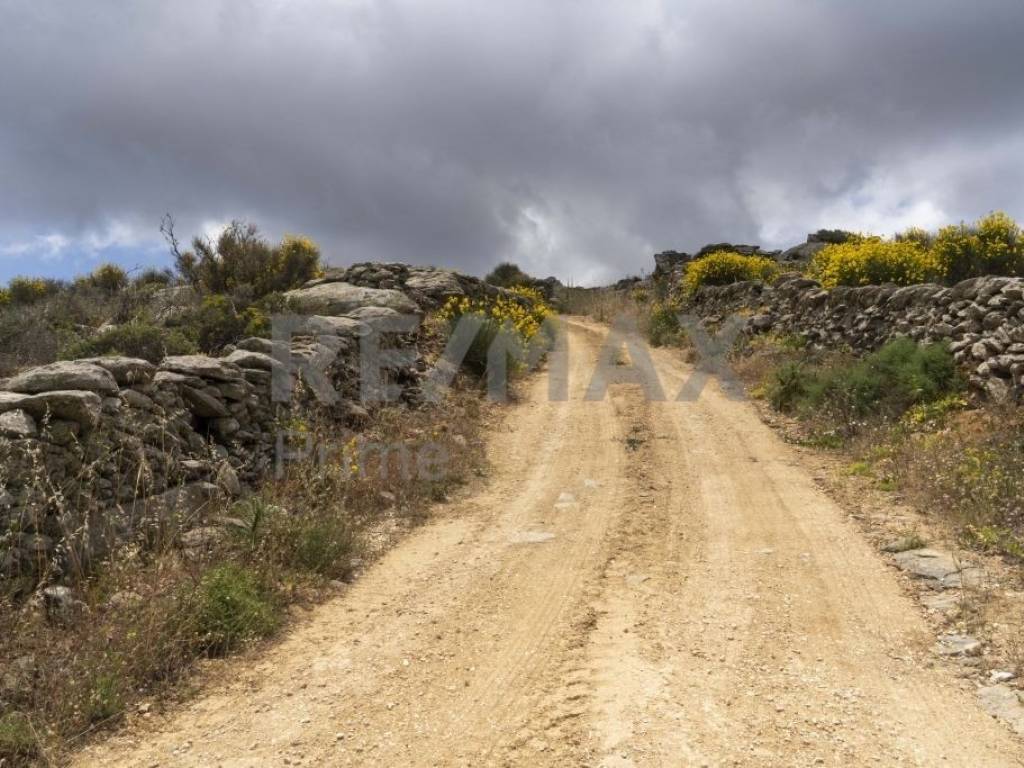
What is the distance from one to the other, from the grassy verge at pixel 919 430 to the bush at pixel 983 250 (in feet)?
11.5

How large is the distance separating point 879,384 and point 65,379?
9.43 m

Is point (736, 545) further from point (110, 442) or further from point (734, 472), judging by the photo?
point (110, 442)

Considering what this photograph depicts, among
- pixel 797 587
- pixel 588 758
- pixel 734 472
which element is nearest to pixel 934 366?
pixel 734 472

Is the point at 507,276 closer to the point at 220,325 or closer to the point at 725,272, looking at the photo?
the point at 725,272

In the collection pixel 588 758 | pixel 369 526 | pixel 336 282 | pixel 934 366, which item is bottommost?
pixel 588 758

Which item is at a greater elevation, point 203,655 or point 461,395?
point 461,395

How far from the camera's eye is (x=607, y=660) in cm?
425

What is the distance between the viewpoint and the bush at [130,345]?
866 cm

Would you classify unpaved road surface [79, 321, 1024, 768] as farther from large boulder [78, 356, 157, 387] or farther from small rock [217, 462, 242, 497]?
large boulder [78, 356, 157, 387]

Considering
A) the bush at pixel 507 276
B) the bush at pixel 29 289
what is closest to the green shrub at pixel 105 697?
the bush at pixel 29 289

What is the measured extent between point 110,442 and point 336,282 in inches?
419

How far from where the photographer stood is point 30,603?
13.8 feet

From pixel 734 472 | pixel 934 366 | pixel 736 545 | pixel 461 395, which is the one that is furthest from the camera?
pixel 461 395

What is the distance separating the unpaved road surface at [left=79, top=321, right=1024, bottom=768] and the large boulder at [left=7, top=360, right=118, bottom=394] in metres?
2.35
